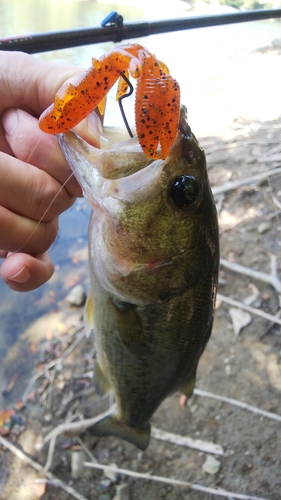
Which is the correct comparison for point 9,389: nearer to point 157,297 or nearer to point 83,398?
point 83,398

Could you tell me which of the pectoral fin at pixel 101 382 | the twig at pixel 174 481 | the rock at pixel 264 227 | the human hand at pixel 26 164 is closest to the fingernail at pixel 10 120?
the human hand at pixel 26 164

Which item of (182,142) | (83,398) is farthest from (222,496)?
(182,142)

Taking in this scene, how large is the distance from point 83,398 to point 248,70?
26.5ft

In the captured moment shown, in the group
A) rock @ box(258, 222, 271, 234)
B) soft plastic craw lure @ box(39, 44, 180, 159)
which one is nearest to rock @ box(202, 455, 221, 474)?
rock @ box(258, 222, 271, 234)

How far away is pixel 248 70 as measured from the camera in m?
8.30

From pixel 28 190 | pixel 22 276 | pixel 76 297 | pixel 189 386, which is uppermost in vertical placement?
pixel 28 190

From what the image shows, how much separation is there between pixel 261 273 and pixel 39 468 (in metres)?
2.46

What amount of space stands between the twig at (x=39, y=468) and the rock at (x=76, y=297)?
4.37 feet

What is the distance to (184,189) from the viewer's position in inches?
39.8

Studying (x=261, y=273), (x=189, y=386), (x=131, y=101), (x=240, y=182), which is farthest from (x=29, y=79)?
(x=131, y=101)

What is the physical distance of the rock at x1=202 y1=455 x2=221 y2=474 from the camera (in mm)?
2498

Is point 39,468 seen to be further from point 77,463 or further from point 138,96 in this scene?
point 138,96

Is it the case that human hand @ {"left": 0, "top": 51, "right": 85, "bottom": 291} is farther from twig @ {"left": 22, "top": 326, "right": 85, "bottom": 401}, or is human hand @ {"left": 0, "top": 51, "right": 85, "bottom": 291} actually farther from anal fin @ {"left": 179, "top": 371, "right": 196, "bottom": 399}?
twig @ {"left": 22, "top": 326, "right": 85, "bottom": 401}

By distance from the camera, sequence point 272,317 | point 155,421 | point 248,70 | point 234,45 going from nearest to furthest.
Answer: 1. point 155,421
2. point 272,317
3. point 248,70
4. point 234,45
